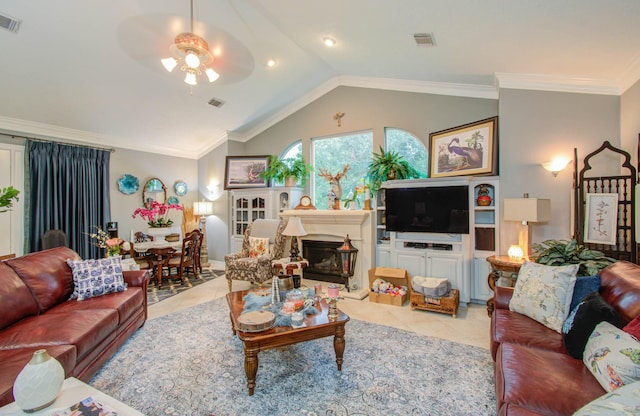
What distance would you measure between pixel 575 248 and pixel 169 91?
5.52 meters

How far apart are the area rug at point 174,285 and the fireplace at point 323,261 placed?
6.00ft

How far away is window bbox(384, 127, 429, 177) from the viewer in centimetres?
457

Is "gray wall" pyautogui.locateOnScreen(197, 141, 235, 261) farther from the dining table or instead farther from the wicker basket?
the wicker basket

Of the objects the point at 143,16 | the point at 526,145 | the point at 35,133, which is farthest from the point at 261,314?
the point at 35,133

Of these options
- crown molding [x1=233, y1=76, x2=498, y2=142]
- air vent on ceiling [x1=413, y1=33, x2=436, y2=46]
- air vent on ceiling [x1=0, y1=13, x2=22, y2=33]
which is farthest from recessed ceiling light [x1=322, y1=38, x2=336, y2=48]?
air vent on ceiling [x1=0, y1=13, x2=22, y2=33]

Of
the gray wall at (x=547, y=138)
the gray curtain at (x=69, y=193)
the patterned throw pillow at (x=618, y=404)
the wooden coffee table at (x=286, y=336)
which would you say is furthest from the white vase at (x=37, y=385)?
the gray curtain at (x=69, y=193)

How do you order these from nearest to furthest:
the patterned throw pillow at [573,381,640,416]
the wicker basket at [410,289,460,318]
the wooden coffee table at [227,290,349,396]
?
the patterned throw pillow at [573,381,640,416] < the wooden coffee table at [227,290,349,396] < the wicker basket at [410,289,460,318]

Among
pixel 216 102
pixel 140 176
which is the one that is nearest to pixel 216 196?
pixel 140 176

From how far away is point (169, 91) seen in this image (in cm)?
450

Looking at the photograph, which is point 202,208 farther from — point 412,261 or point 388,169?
point 412,261

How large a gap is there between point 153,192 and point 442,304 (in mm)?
5766

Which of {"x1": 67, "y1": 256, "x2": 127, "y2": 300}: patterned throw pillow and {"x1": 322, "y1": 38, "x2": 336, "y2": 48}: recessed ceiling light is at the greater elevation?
{"x1": 322, "y1": 38, "x2": 336, "y2": 48}: recessed ceiling light

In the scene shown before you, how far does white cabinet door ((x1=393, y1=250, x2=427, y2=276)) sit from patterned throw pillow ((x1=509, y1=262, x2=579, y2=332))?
5.59 feet

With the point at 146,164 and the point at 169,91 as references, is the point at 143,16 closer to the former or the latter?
the point at 169,91
